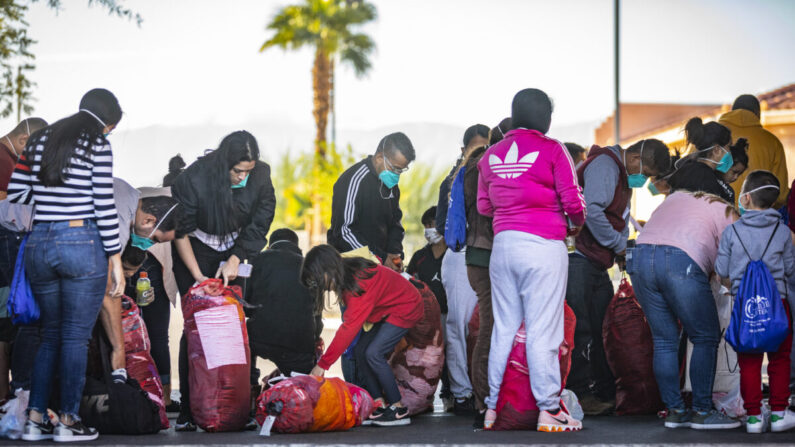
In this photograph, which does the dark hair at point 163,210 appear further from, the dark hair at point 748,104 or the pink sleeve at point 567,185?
the dark hair at point 748,104

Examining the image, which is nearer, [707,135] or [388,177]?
[707,135]

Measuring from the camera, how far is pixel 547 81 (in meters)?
56.8

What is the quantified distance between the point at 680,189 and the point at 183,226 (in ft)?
10.3

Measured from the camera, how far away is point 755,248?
5434mm

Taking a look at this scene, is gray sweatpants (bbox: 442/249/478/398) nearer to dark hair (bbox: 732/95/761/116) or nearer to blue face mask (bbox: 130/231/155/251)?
blue face mask (bbox: 130/231/155/251)

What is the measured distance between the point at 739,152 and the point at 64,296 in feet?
15.0

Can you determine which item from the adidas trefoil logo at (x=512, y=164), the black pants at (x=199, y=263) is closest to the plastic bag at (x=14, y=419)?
the black pants at (x=199, y=263)

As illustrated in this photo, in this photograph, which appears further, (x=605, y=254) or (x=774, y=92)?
(x=774, y=92)

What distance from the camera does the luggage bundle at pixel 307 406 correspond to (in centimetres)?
553

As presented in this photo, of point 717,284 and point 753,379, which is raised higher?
point 717,284

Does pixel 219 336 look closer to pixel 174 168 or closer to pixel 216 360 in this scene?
pixel 216 360

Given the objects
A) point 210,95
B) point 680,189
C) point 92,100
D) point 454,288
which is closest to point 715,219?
point 680,189

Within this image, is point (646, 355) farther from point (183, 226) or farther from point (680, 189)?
point (183, 226)

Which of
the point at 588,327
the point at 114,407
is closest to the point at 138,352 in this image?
the point at 114,407
